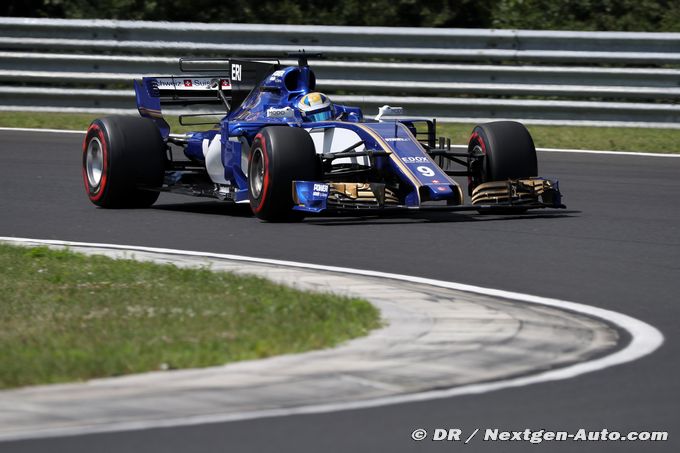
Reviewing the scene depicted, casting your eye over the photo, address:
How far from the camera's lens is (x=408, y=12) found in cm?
2108

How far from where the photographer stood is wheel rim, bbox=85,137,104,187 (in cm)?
1310

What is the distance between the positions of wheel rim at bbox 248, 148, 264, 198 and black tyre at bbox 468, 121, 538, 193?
1.91 meters

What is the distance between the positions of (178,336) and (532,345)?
1713 mm

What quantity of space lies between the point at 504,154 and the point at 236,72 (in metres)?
2.72

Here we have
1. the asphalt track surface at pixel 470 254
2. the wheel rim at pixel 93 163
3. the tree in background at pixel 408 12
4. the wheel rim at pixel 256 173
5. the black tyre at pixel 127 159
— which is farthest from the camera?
the tree in background at pixel 408 12

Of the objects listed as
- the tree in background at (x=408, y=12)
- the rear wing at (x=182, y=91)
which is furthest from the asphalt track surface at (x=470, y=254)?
the tree in background at (x=408, y=12)

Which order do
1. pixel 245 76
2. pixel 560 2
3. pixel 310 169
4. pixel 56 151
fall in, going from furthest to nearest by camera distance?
1. pixel 560 2
2. pixel 56 151
3. pixel 245 76
4. pixel 310 169

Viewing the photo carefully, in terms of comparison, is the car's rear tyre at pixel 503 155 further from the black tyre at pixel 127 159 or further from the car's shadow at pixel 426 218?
the black tyre at pixel 127 159

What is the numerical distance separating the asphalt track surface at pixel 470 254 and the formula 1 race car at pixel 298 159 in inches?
7.9

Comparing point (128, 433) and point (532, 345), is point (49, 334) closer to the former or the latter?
point (128, 433)

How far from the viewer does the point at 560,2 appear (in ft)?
68.3

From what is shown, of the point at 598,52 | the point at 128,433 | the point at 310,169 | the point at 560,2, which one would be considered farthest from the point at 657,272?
the point at 560,2

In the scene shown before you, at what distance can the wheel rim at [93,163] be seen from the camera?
1310cm

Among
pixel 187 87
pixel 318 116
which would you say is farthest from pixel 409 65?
pixel 318 116
